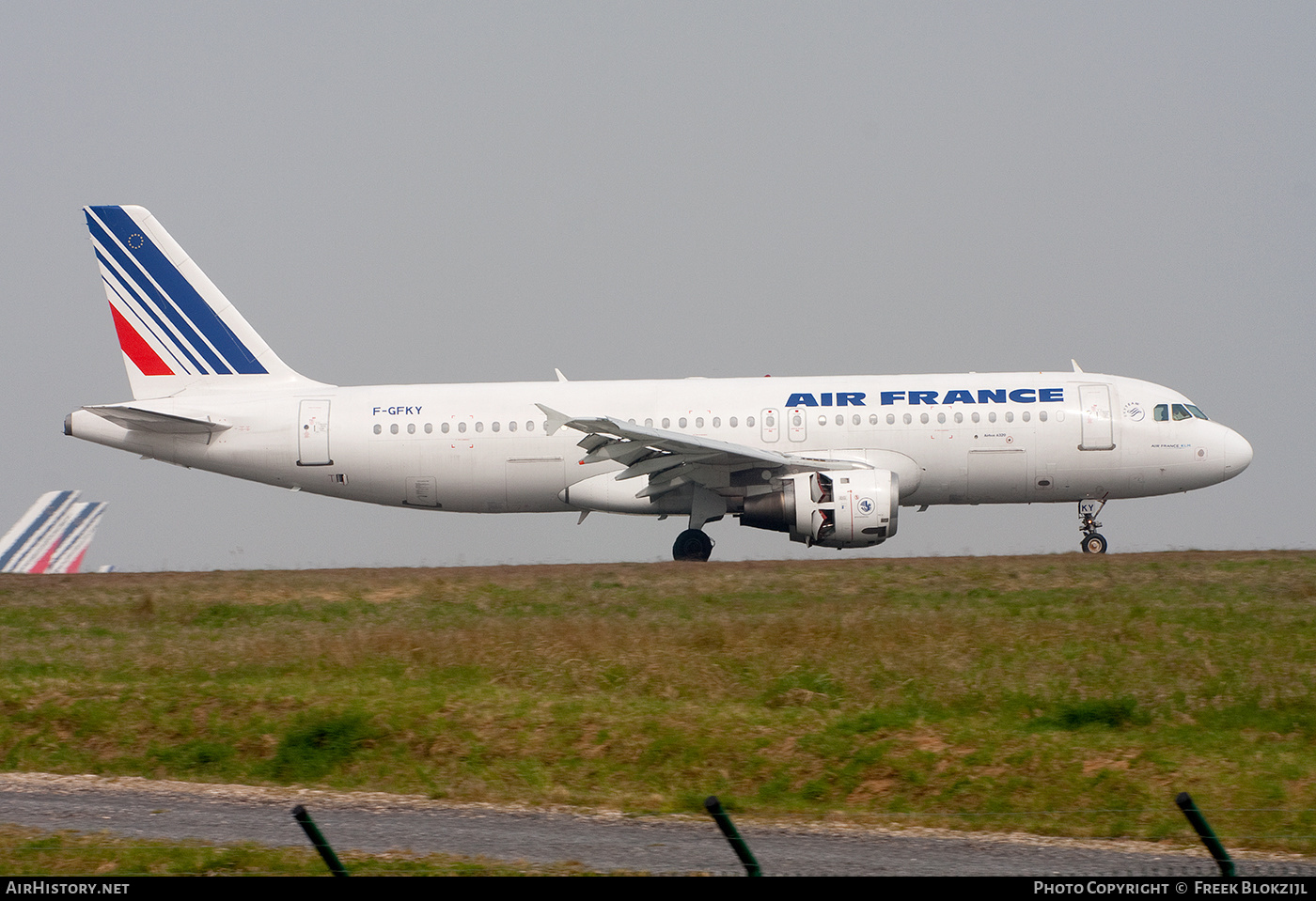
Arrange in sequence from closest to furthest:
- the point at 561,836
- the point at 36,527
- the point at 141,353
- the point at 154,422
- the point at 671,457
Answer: the point at 561,836 < the point at 671,457 < the point at 154,422 < the point at 141,353 < the point at 36,527

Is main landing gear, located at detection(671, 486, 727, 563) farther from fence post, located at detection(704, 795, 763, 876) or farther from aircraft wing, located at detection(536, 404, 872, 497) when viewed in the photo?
fence post, located at detection(704, 795, 763, 876)

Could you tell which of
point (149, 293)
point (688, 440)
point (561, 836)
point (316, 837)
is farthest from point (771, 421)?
point (316, 837)

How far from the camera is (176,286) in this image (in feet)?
111

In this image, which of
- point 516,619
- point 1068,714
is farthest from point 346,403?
point 1068,714

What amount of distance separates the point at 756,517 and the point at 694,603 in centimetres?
665

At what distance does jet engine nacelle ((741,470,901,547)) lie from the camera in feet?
94.6

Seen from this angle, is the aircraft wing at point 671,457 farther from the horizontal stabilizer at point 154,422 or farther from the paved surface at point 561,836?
the paved surface at point 561,836

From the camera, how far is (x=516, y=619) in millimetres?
22422

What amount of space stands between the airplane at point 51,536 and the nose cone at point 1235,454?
39.3 metres

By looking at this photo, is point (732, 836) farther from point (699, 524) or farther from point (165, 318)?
point (165, 318)

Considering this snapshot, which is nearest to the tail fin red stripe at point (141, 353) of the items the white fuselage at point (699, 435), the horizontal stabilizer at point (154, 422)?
the white fuselage at point (699, 435)

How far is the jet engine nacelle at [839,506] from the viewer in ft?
94.6

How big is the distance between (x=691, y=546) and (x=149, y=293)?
14370mm

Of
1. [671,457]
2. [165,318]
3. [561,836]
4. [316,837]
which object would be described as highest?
[165,318]
